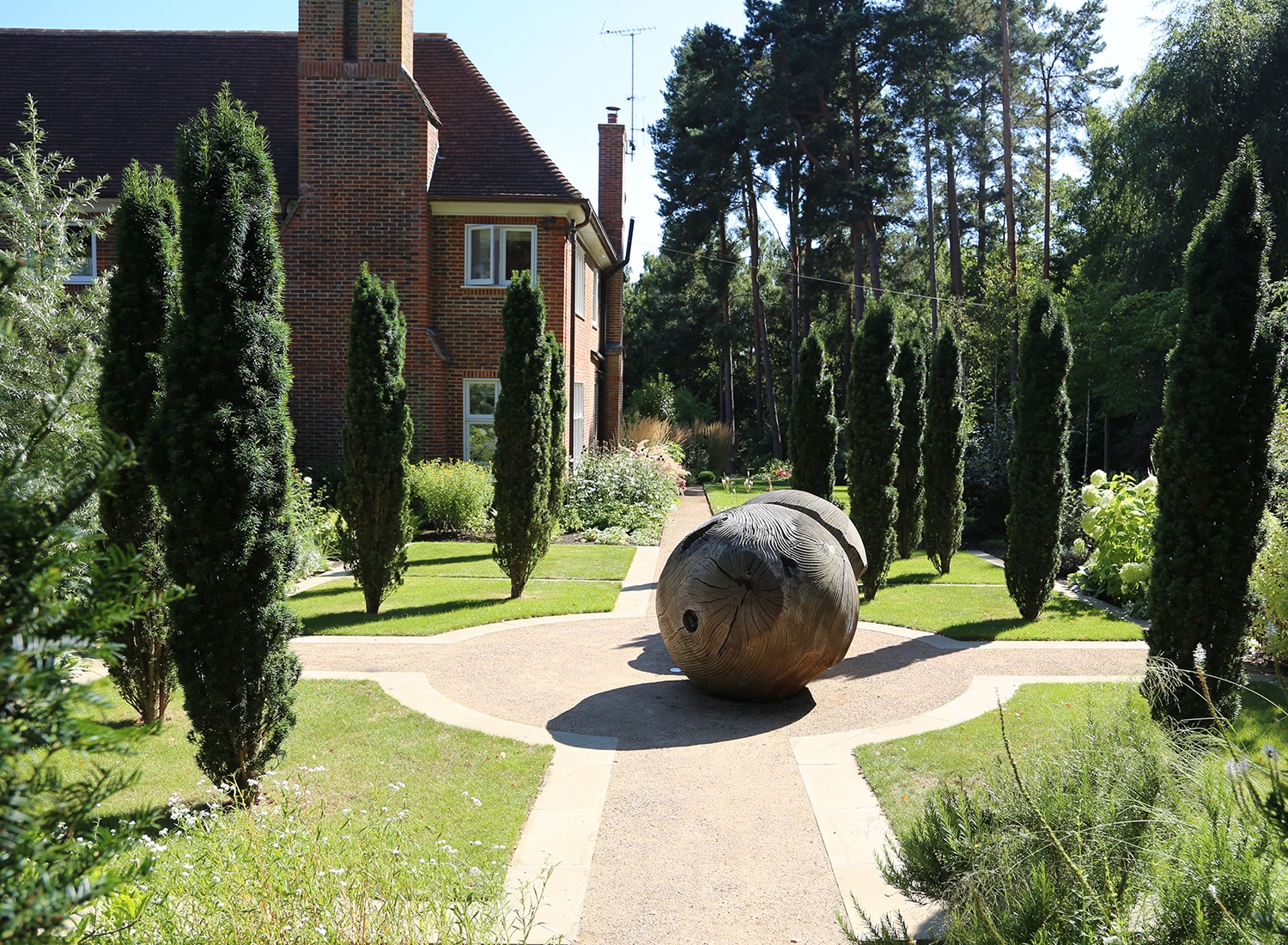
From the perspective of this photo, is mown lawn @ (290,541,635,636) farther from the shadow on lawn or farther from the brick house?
the brick house

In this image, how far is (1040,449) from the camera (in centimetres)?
1128

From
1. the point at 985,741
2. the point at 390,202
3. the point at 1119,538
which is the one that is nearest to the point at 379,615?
the point at 985,741

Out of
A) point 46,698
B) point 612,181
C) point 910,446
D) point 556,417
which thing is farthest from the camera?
point 612,181

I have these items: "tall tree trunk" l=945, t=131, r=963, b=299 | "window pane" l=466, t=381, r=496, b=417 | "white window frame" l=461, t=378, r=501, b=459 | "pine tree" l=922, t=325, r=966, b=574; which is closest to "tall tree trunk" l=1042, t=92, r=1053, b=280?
"tall tree trunk" l=945, t=131, r=963, b=299

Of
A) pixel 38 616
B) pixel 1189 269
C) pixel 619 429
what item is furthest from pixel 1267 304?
pixel 619 429

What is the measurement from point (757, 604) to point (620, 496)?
45.6ft

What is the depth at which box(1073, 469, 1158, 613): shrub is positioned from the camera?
1241 centimetres

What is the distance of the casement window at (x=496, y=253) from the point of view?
19.5 metres

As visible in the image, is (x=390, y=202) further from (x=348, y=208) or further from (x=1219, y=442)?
(x=1219, y=442)

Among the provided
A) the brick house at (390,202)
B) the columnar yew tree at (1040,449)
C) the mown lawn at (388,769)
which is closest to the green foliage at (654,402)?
the brick house at (390,202)

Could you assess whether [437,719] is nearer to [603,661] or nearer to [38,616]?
[603,661]

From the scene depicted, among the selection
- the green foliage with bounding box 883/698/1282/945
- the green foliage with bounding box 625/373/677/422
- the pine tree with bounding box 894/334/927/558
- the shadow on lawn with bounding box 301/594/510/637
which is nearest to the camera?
the green foliage with bounding box 883/698/1282/945

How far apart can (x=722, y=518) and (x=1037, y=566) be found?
531 centimetres

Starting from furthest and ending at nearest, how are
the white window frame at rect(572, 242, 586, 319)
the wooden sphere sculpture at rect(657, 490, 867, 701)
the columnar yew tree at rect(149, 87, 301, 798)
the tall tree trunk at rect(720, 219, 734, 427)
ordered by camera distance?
the tall tree trunk at rect(720, 219, 734, 427) < the white window frame at rect(572, 242, 586, 319) < the wooden sphere sculpture at rect(657, 490, 867, 701) < the columnar yew tree at rect(149, 87, 301, 798)
